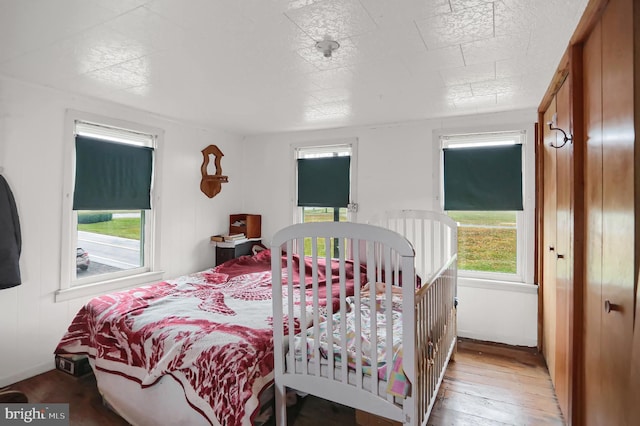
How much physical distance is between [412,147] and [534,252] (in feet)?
4.93

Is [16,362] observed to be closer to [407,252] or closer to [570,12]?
[407,252]

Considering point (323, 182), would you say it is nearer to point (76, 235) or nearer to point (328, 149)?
point (328, 149)

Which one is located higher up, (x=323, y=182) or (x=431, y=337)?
(x=323, y=182)

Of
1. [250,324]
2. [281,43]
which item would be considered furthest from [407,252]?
[281,43]

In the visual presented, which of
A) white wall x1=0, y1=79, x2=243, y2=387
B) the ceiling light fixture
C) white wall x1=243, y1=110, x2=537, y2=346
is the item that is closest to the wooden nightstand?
white wall x1=243, y1=110, x2=537, y2=346

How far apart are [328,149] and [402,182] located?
993 mm

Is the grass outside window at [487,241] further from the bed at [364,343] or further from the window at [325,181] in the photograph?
the bed at [364,343]

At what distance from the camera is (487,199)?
328cm

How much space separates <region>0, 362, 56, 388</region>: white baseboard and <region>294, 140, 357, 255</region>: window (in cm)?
263

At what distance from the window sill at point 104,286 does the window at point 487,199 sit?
3051 millimetres

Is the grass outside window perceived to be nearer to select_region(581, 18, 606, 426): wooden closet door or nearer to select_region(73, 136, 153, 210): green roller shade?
select_region(581, 18, 606, 426): wooden closet door

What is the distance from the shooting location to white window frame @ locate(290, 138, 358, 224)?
385 centimetres

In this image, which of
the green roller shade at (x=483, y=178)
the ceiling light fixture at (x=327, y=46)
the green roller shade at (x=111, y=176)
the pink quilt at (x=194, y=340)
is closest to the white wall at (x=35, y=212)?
the green roller shade at (x=111, y=176)

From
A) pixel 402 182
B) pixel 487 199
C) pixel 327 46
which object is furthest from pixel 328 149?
pixel 327 46
